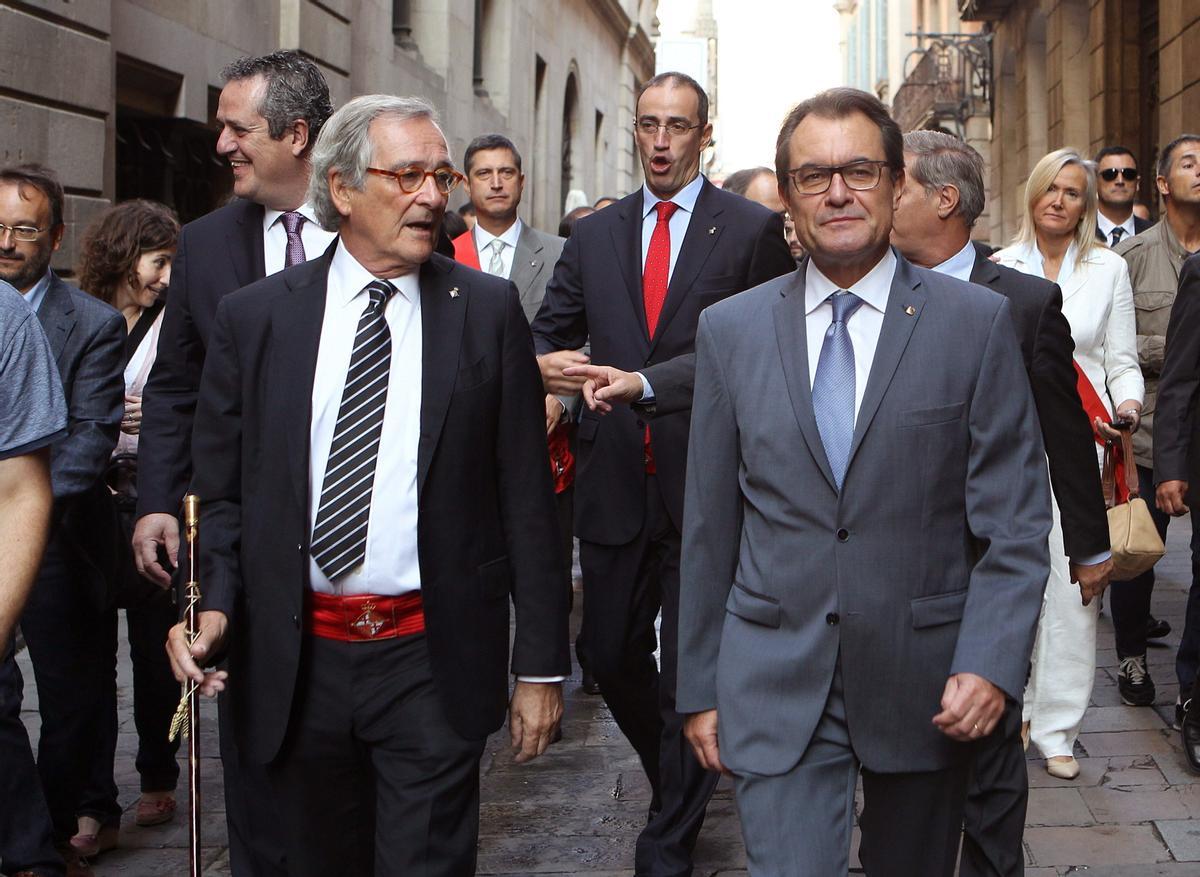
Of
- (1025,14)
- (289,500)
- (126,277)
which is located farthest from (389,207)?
(1025,14)

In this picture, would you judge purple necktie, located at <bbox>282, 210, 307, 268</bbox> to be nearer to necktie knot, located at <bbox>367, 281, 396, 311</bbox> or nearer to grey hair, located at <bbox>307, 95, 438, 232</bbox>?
grey hair, located at <bbox>307, 95, 438, 232</bbox>

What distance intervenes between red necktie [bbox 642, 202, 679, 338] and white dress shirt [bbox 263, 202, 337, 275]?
3.44ft

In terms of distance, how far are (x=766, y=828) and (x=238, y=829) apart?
1.23 meters

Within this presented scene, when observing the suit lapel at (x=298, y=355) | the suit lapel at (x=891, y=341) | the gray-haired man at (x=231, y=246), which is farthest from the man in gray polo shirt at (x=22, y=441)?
the suit lapel at (x=891, y=341)

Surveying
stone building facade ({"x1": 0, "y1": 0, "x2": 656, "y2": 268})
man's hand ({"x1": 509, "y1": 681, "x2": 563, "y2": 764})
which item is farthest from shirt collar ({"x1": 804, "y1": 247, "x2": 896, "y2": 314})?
stone building facade ({"x1": 0, "y1": 0, "x2": 656, "y2": 268})

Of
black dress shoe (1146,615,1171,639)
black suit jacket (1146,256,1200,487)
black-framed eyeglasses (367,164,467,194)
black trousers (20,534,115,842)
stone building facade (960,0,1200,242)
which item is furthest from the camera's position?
stone building facade (960,0,1200,242)

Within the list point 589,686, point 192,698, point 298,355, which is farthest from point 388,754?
point 589,686

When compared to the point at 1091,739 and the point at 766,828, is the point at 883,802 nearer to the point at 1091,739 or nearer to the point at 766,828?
the point at 766,828

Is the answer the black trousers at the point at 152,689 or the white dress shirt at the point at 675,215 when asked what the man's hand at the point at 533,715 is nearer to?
the white dress shirt at the point at 675,215

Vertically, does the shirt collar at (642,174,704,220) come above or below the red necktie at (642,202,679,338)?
above

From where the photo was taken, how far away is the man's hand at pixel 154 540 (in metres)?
4.32

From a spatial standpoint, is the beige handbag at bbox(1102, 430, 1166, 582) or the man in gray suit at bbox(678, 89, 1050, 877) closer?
the man in gray suit at bbox(678, 89, 1050, 877)

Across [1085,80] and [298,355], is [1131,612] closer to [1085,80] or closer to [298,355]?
[298,355]

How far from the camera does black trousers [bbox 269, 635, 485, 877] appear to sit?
3438mm
